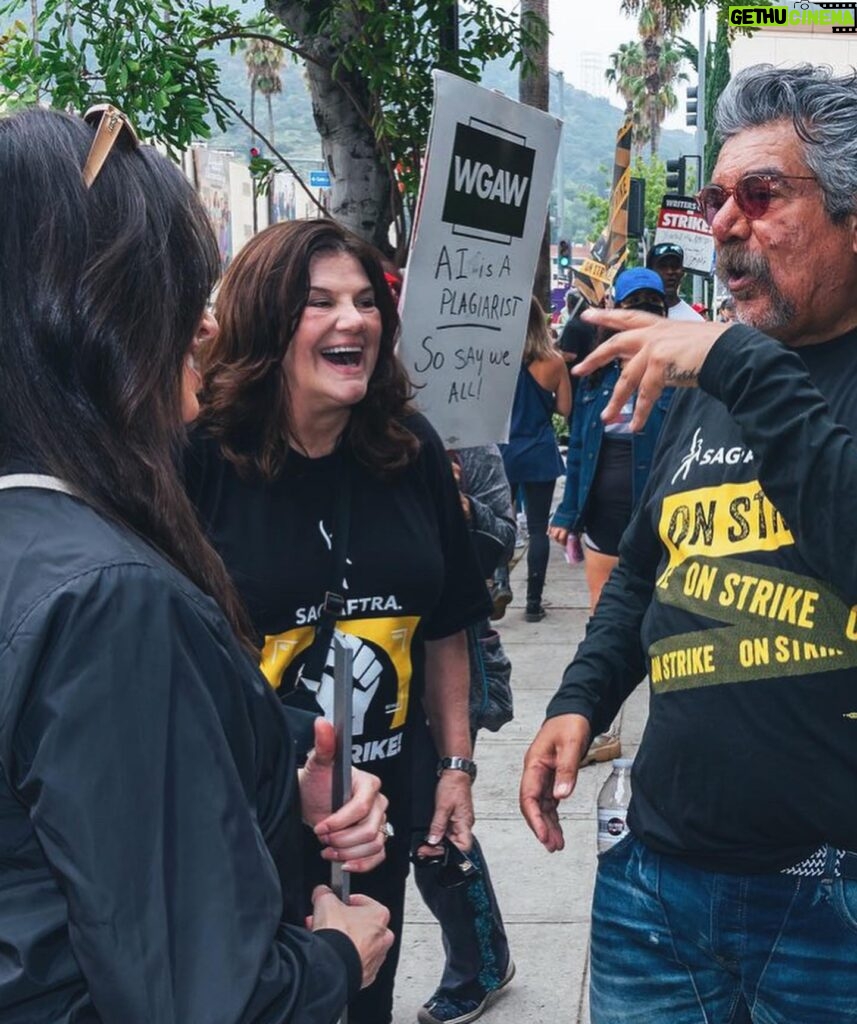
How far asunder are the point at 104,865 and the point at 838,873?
121 cm

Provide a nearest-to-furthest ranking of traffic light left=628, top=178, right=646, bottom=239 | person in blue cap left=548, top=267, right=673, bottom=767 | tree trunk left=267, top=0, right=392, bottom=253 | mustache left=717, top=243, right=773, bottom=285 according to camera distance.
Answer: mustache left=717, top=243, right=773, bottom=285 < tree trunk left=267, top=0, right=392, bottom=253 < person in blue cap left=548, top=267, right=673, bottom=767 < traffic light left=628, top=178, right=646, bottom=239

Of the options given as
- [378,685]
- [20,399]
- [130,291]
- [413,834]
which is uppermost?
[130,291]

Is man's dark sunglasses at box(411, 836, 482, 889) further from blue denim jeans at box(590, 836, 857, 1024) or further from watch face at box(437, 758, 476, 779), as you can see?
blue denim jeans at box(590, 836, 857, 1024)

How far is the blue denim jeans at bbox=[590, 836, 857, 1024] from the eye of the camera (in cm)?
212

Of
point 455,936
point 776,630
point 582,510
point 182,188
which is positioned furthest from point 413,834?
point 582,510

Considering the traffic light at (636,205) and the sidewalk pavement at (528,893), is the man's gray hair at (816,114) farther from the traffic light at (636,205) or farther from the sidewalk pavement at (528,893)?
the traffic light at (636,205)

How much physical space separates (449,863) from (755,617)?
1.47 m

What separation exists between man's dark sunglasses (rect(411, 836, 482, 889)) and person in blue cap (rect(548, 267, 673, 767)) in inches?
112

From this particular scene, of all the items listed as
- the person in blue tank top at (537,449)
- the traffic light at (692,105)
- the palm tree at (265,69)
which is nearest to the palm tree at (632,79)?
the palm tree at (265,69)

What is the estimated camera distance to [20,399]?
1453 mm

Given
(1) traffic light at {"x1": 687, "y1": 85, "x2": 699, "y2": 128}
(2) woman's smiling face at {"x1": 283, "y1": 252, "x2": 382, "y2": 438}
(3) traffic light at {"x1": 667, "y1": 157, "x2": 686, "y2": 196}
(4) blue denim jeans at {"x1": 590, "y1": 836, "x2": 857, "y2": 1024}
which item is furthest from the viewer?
(1) traffic light at {"x1": 687, "y1": 85, "x2": 699, "y2": 128}

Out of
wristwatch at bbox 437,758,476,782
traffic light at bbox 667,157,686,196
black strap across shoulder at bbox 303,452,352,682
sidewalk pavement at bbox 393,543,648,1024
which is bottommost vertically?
sidewalk pavement at bbox 393,543,648,1024

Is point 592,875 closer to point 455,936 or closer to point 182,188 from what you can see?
point 455,936

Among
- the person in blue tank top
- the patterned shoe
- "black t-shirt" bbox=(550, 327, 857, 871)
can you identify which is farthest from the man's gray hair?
the person in blue tank top
